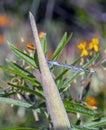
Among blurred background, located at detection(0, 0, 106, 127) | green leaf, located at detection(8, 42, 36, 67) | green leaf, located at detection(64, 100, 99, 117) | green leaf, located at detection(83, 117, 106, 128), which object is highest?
blurred background, located at detection(0, 0, 106, 127)

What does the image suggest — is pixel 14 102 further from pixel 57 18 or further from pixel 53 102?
pixel 57 18

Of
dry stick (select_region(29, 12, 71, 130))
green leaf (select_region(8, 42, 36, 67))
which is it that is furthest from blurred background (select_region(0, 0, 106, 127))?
dry stick (select_region(29, 12, 71, 130))

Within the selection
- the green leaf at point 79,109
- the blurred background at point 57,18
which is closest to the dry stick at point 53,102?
the green leaf at point 79,109

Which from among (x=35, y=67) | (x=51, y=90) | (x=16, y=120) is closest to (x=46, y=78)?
(x=51, y=90)

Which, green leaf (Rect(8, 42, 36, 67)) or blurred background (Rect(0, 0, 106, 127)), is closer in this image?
green leaf (Rect(8, 42, 36, 67))

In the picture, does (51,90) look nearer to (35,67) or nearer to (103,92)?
(35,67)

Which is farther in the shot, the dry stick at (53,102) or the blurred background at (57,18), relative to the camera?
the blurred background at (57,18)

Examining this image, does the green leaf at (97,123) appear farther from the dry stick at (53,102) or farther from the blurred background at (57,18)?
the blurred background at (57,18)

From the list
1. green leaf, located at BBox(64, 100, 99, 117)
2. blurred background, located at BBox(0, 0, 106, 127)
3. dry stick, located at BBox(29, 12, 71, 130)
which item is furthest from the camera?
blurred background, located at BBox(0, 0, 106, 127)

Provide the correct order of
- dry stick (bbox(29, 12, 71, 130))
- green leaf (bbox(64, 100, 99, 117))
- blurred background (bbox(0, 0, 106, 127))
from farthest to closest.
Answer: blurred background (bbox(0, 0, 106, 127)) → green leaf (bbox(64, 100, 99, 117)) → dry stick (bbox(29, 12, 71, 130))

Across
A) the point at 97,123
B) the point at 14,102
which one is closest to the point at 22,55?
the point at 14,102

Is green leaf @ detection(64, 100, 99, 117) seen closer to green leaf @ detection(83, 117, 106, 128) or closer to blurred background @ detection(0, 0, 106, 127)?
green leaf @ detection(83, 117, 106, 128)

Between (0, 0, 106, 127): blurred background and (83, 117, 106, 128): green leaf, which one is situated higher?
(0, 0, 106, 127): blurred background
